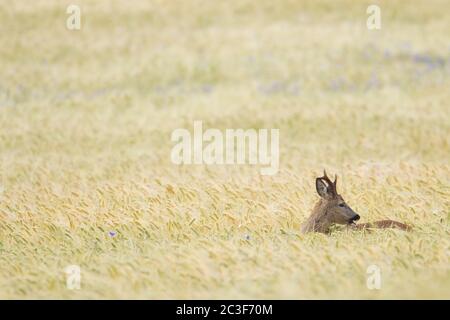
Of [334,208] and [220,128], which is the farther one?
[220,128]

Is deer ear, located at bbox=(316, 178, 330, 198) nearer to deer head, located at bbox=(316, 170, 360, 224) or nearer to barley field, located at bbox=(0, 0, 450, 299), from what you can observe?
deer head, located at bbox=(316, 170, 360, 224)

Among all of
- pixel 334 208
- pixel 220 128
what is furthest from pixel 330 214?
pixel 220 128

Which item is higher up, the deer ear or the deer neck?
the deer ear

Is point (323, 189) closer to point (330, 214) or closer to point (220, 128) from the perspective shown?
point (330, 214)

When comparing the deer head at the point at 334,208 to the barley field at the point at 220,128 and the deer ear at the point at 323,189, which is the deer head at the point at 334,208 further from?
the barley field at the point at 220,128

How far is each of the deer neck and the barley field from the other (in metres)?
0.25

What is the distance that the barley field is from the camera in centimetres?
734

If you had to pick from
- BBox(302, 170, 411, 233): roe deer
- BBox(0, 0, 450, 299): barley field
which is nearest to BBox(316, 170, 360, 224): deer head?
BBox(302, 170, 411, 233): roe deer

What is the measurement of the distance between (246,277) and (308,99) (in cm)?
1743

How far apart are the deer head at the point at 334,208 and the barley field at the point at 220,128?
283 mm

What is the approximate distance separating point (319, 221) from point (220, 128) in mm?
12571

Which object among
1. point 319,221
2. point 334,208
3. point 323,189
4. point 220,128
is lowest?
point 319,221

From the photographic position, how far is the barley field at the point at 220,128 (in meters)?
7.34

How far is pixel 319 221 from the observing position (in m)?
8.88
